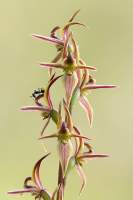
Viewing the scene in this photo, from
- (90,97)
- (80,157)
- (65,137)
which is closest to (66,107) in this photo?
(65,137)

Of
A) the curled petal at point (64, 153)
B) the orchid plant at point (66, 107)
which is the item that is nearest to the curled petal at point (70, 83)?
the orchid plant at point (66, 107)

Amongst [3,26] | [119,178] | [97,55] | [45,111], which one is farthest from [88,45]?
[45,111]

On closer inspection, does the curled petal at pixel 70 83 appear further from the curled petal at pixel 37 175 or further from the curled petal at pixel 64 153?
the curled petal at pixel 37 175

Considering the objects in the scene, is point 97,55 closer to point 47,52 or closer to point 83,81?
point 47,52

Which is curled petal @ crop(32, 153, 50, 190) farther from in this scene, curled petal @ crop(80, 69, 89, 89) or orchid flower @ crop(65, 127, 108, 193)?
curled petal @ crop(80, 69, 89, 89)

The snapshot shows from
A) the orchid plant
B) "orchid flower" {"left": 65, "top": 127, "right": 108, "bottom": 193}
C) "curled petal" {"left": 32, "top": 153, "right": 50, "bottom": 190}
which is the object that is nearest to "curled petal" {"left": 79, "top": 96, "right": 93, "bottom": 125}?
the orchid plant

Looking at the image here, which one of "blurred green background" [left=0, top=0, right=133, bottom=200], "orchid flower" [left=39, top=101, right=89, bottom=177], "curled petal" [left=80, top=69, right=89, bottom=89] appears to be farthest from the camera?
"blurred green background" [left=0, top=0, right=133, bottom=200]

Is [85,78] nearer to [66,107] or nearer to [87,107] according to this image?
[87,107]
